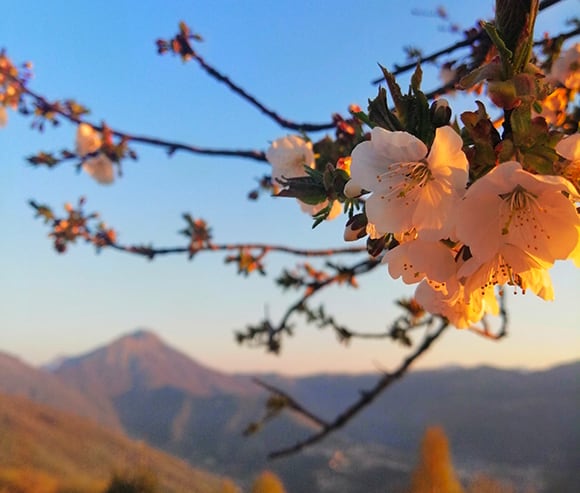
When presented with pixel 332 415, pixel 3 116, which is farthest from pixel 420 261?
pixel 332 415

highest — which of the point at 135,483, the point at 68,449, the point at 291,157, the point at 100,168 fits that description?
the point at 100,168

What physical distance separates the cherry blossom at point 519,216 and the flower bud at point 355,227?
70 mm

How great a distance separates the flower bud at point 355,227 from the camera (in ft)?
1.13

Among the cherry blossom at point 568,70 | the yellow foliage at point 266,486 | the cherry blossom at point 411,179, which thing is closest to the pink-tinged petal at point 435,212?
the cherry blossom at point 411,179

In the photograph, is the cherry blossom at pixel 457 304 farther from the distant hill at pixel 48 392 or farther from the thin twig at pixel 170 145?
the distant hill at pixel 48 392

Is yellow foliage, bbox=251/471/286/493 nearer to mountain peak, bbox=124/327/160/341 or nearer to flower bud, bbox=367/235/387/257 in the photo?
flower bud, bbox=367/235/387/257

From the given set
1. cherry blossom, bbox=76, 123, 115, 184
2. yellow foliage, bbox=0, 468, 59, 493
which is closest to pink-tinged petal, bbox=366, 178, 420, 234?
cherry blossom, bbox=76, 123, 115, 184

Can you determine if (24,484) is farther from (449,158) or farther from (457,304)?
(449,158)

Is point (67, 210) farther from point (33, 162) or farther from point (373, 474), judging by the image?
point (373, 474)

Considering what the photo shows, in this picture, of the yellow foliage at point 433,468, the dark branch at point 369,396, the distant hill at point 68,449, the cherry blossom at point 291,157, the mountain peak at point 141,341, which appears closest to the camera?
the cherry blossom at point 291,157

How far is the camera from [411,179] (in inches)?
13.2

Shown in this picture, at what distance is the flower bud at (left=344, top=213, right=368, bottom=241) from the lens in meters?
0.34

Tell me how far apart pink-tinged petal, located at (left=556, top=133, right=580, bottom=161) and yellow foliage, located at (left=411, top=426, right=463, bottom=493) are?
13.8m

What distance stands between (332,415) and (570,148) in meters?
63.2
